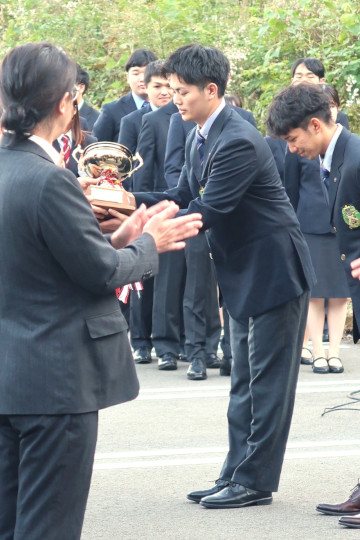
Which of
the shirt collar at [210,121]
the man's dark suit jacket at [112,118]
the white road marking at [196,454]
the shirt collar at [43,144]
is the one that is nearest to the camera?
the shirt collar at [43,144]

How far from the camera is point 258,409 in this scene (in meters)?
5.36

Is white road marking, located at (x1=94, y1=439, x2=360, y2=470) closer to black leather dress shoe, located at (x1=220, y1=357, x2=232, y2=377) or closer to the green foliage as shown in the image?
black leather dress shoe, located at (x1=220, y1=357, x2=232, y2=377)

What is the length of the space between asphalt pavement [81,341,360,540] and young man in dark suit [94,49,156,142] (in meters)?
3.00

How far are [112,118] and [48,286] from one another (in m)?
7.42

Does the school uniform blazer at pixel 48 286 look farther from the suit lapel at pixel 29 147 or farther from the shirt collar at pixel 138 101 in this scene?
the shirt collar at pixel 138 101

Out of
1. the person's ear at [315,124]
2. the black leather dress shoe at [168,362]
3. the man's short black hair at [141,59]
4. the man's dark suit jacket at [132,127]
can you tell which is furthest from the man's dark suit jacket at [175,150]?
the person's ear at [315,124]

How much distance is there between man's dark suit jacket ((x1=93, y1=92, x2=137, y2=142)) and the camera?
10648mm

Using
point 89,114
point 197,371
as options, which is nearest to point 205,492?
point 197,371

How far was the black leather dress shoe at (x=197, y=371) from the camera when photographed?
8.69 metres

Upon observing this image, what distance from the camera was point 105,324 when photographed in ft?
11.4

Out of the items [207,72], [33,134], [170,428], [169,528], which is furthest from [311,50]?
[33,134]

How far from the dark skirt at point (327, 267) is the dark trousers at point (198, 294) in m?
0.83

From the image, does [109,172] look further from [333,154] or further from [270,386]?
[270,386]

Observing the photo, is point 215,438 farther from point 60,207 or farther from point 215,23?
point 215,23
